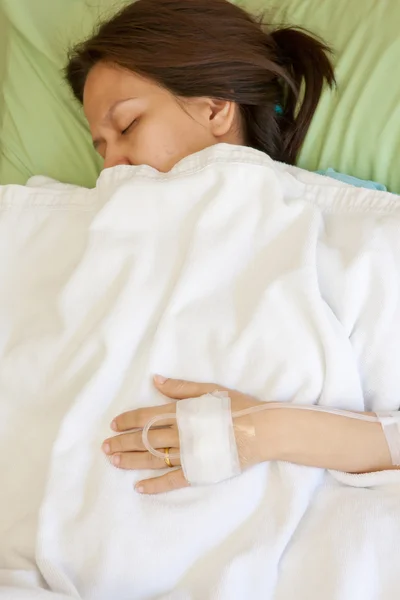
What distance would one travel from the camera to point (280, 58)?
4.17 ft

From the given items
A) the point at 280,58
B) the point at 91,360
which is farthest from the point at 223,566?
the point at 280,58

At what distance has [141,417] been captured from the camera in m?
0.90

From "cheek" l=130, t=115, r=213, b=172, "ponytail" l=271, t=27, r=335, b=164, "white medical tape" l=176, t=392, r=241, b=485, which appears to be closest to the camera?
"white medical tape" l=176, t=392, r=241, b=485

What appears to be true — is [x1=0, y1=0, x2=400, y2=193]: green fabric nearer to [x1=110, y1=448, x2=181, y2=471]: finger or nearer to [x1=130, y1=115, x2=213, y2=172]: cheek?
[x1=130, y1=115, x2=213, y2=172]: cheek

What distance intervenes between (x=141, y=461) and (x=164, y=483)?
5cm

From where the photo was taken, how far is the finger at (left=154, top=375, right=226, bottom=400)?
0.91 metres

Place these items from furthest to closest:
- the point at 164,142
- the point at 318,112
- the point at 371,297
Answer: the point at 318,112 → the point at 164,142 → the point at 371,297

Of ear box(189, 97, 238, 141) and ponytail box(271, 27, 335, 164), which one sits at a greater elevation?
ponytail box(271, 27, 335, 164)

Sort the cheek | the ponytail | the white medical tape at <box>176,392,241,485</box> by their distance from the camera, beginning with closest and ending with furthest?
the white medical tape at <box>176,392,241,485</box>
the cheek
the ponytail

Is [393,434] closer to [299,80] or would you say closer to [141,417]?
[141,417]

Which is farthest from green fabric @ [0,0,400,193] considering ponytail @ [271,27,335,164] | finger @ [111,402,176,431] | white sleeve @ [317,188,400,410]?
finger @ [111,402,176,431]

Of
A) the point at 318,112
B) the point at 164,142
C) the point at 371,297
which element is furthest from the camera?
the point at 318,112

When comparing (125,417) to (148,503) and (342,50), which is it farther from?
(342,50)

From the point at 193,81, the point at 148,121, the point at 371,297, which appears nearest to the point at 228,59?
the point at 193,81
